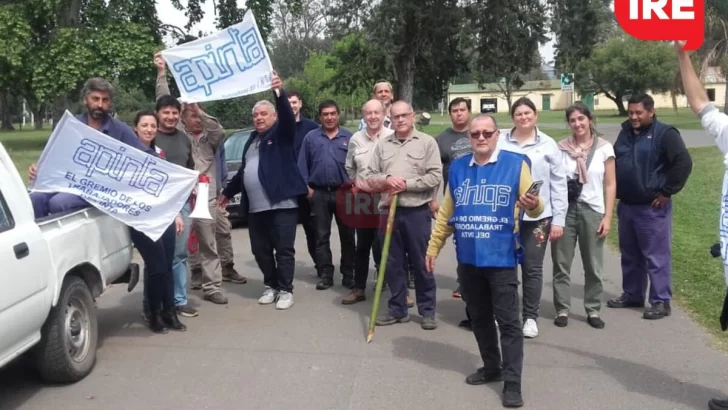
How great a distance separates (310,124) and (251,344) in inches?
119

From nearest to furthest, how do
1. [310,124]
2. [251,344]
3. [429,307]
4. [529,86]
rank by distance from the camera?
[251,344] < [429,307] < [310,124] < [529,86]

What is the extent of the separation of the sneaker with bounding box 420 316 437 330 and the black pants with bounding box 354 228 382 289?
1.02m

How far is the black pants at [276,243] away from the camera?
24.4 feet

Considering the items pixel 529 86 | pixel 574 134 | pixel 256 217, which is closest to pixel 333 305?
pixel 256 217

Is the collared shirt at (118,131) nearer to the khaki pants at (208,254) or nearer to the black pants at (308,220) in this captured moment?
the khaki pants at (208,254)

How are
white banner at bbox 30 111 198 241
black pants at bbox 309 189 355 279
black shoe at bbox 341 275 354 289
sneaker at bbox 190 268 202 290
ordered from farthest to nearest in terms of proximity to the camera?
sneaker at bbox 190 268 202 290
black shoe at bbox 341 275 354 289
black pants at bbox 309 189 355 279
white banner at bbox 30 111 198 241

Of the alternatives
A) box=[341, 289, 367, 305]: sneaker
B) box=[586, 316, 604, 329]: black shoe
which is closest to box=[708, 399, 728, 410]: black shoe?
box=[586, 316, 604, 329]: black shoe

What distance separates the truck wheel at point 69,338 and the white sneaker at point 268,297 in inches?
86.7

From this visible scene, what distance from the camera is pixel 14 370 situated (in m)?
5.64

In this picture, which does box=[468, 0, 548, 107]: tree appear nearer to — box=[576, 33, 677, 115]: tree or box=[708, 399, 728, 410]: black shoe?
box=[708, 399, 728, 410]: black shoe

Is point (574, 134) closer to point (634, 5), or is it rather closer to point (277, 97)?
point (634, 5)

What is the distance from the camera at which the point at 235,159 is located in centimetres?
1280

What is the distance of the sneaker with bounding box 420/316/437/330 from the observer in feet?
21.9

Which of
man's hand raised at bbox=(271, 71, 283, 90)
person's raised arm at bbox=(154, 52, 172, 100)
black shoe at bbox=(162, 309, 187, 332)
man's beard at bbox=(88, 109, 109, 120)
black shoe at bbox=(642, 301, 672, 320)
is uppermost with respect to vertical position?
person's raised arm at bbox=(154, 52, 172, 100)
